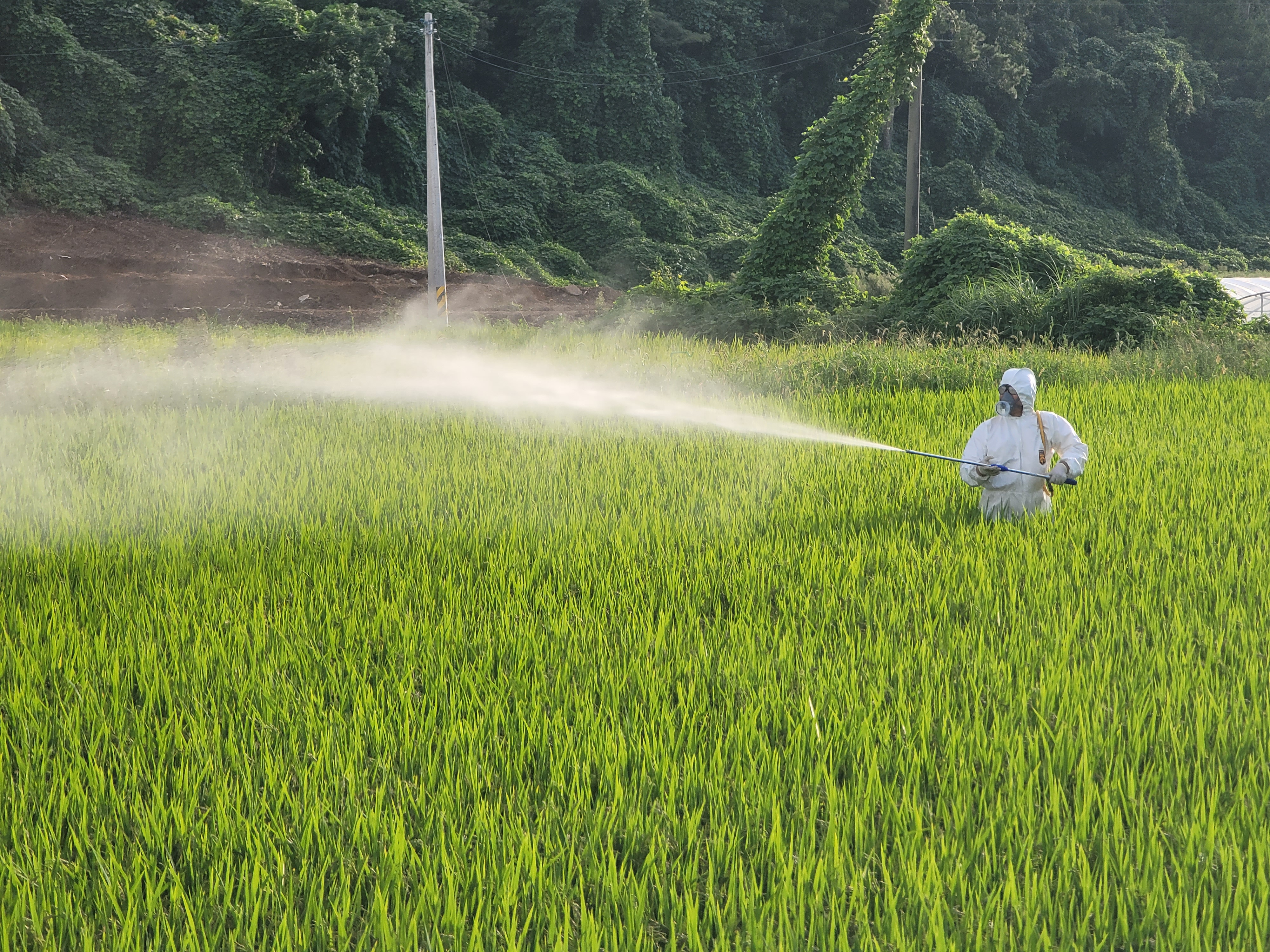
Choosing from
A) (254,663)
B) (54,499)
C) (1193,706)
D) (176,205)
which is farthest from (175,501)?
(176,205)

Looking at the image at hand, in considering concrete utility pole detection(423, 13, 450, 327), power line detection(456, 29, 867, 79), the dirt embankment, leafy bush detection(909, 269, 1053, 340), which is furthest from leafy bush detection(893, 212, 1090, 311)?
power line detection(456, 29, 867, 79)

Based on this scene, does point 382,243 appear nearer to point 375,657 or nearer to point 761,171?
point 761,171

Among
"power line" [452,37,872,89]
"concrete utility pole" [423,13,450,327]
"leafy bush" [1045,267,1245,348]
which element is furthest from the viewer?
"power line" [452,37,872,89]

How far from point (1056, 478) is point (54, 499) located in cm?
519

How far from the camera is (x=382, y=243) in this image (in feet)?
85.8

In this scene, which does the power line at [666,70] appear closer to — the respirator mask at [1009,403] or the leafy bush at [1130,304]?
the leafy bush at [1130,304]

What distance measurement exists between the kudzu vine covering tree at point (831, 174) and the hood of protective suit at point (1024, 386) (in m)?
13.6

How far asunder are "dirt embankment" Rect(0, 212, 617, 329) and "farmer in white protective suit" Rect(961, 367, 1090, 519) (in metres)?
15.7

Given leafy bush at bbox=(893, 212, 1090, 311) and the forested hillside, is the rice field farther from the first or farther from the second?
the forested hillside

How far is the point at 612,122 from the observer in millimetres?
34219

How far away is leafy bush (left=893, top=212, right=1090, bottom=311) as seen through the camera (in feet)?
53.7

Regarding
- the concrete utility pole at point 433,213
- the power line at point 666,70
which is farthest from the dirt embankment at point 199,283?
the power line at point 666,70

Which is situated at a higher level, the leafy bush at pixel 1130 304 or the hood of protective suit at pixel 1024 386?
the leafy bush at pixel 1130 304

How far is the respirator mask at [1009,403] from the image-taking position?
188 inches
